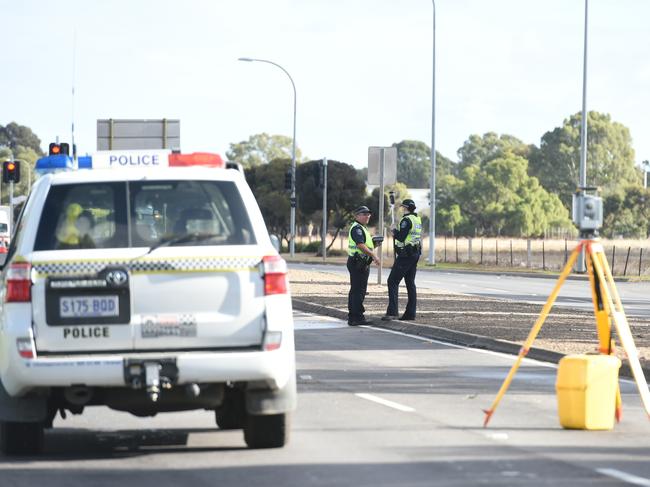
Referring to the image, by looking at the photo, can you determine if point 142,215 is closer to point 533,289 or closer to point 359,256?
point 359,256

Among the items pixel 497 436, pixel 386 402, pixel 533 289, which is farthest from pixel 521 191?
pixel 497 436

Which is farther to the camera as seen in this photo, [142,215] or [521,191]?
[521,191]

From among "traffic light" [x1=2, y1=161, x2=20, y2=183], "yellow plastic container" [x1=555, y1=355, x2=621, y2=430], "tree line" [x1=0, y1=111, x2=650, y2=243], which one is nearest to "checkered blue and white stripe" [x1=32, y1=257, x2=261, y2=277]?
"yellow plastic container" [x1=555, y1=355, x2=621, y2=430]

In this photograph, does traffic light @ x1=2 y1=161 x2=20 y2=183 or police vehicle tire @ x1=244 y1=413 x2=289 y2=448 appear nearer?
police vehicle tire @ x1=244 y1=413 x2=289 y2=448

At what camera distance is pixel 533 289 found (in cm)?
3812

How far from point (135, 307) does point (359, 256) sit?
13045 millimetres

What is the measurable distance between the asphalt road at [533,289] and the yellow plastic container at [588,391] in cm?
1522

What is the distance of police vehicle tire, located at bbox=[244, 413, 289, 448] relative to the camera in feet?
32.6

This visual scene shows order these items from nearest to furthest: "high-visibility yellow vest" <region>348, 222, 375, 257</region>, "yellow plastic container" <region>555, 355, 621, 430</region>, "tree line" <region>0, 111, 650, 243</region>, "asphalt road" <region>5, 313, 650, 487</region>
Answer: "asphalt road" <region>5, 313, 650, 487</region>
"yellow plastic container" <region>555, 355, 621, 430</region>
"high-visibility yellow vest" <region>348, 222, 375, 257</region>
"tree line" <region>0, 111, 650, 243</region>

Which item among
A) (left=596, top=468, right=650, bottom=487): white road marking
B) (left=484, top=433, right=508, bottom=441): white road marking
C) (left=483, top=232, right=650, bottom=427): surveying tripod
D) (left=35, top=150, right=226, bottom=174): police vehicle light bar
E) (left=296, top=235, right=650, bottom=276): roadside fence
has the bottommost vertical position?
(left=296, top=235, right=650, bottom=276): roadside fence

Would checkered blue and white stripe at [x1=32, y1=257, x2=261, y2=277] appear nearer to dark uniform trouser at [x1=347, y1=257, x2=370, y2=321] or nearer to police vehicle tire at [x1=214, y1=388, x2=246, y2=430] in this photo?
police vehicle tire at [x1=214, y1=388, x2=246, y2=430]

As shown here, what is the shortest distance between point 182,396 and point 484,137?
166178 millimetres

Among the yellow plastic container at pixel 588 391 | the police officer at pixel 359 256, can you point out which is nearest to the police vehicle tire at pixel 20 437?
the yellow plastic container at pixel 588 391

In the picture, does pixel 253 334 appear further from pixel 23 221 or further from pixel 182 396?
pixel 23 221
